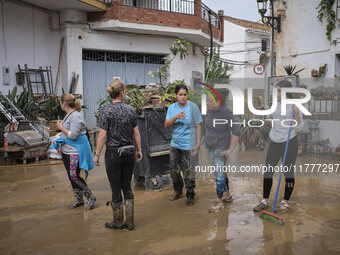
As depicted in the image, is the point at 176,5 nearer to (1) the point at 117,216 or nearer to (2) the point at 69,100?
(2) the point at 69,100

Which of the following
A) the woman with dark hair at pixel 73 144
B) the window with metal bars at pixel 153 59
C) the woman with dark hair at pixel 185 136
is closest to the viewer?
the woman with dark hair at pixel 73 144

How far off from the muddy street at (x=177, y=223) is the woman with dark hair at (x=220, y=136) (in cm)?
21

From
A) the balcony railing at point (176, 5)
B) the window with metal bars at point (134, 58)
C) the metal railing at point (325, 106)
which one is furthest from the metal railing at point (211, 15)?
the metal railing at point (325, 106)

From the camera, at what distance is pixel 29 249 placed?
11.6 feet

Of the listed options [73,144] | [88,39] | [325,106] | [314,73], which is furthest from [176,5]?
[73,144]

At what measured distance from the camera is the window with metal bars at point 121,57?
477 inches

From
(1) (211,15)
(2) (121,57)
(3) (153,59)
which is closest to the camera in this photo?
(2) (121,57)

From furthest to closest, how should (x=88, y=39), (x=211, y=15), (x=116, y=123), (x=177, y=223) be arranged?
(x=211, y=15)
(x=88, y=39)
(x=177, y=223)
(x=116, y=123)

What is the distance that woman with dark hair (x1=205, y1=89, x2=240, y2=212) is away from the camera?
14.7 ft

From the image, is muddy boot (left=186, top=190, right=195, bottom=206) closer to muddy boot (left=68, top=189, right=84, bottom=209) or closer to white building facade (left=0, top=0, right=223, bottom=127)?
muddy boot (left=68, top=189, right=84, bottom=209)

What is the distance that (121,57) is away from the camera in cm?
1270

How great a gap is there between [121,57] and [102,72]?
102cm

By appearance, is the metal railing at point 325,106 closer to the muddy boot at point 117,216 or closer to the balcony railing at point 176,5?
the muddy boot at point 117,216

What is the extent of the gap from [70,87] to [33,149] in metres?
3.80
